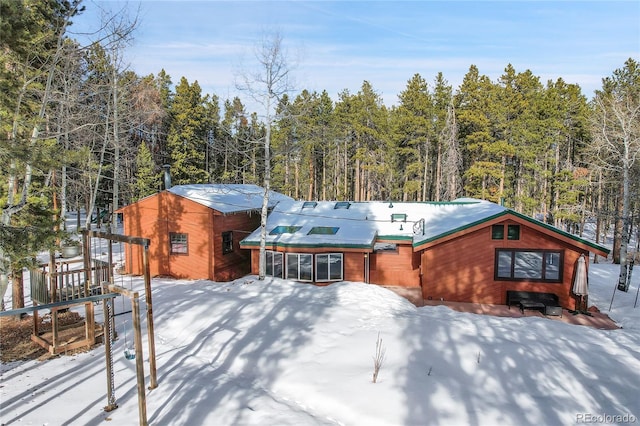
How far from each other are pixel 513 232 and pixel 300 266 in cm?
882

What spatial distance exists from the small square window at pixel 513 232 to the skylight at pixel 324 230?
735cm

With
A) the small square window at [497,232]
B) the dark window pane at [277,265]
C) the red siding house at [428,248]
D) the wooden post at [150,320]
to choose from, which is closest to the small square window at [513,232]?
the red siding house at [428,248]

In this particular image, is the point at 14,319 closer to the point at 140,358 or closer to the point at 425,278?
the point at 140,358

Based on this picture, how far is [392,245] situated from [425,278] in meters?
3.02

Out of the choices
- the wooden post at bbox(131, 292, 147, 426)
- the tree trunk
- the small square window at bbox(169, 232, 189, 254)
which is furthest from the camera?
the small square window at bbox(169, 232, 189, 254)

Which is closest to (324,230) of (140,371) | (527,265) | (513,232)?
(513,232)

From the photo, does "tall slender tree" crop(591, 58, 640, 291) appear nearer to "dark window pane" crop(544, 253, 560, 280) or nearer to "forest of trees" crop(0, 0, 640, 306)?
"forest of trees" crop(0, 0, 640, 306)

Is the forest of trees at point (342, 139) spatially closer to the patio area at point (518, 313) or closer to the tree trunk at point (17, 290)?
the tree trunk at point (17, 290)

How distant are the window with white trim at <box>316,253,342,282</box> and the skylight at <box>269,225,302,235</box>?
88.5 inches

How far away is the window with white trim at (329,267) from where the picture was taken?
16344 millimetres

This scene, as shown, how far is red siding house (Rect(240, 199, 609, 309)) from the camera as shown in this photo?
13.4 m

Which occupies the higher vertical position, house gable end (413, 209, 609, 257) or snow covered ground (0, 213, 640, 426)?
house gable end (413, 209, 609, 257)

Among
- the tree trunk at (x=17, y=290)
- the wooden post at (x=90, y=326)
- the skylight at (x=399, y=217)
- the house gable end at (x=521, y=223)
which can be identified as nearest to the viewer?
the wooden post at (x=90, y=326)

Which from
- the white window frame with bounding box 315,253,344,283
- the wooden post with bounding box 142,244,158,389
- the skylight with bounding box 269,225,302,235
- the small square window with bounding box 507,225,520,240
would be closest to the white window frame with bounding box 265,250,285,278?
the skylight with bounding box 269,225,302,235
